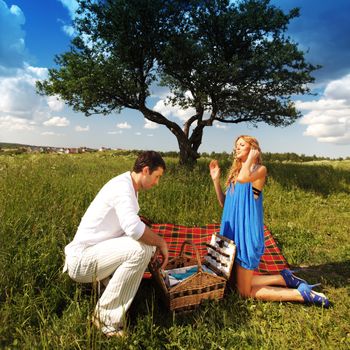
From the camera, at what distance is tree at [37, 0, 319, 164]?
475 inches

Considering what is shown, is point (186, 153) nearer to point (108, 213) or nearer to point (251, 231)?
point (251, 231)

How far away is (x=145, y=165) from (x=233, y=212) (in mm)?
1560

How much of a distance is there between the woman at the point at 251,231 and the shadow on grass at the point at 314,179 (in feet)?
21.1

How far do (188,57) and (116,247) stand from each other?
10845 millimetres

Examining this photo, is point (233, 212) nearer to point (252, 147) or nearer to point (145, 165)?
point (252, 147)

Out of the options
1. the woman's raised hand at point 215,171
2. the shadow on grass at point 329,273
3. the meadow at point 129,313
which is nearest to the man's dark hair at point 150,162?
the meadow at point 129,313

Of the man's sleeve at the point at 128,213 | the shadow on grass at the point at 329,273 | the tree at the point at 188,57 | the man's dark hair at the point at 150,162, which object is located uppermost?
the tree at the point at 188,57

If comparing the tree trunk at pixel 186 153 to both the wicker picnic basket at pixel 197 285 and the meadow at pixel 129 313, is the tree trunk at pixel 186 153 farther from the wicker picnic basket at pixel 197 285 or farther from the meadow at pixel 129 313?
the wicker picnic basket at pixel 197 285

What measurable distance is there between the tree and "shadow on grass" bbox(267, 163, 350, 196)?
116 inches

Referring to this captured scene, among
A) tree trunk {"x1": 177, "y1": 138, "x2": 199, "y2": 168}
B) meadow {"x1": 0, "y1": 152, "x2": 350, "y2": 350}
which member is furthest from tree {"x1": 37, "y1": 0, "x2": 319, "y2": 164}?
meadow {"x1": 0, "y1": 152, "x2": 350, "y2": 350}

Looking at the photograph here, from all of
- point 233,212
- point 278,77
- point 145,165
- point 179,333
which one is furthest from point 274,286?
point 278,77

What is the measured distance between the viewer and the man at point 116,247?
285 centimetres

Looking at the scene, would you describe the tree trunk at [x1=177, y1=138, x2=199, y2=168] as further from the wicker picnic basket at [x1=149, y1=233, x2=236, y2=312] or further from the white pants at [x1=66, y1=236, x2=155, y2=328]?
the white pants at [x1=66, y1=236, x2=155, y2=328]

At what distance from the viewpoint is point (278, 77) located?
40.1ft
